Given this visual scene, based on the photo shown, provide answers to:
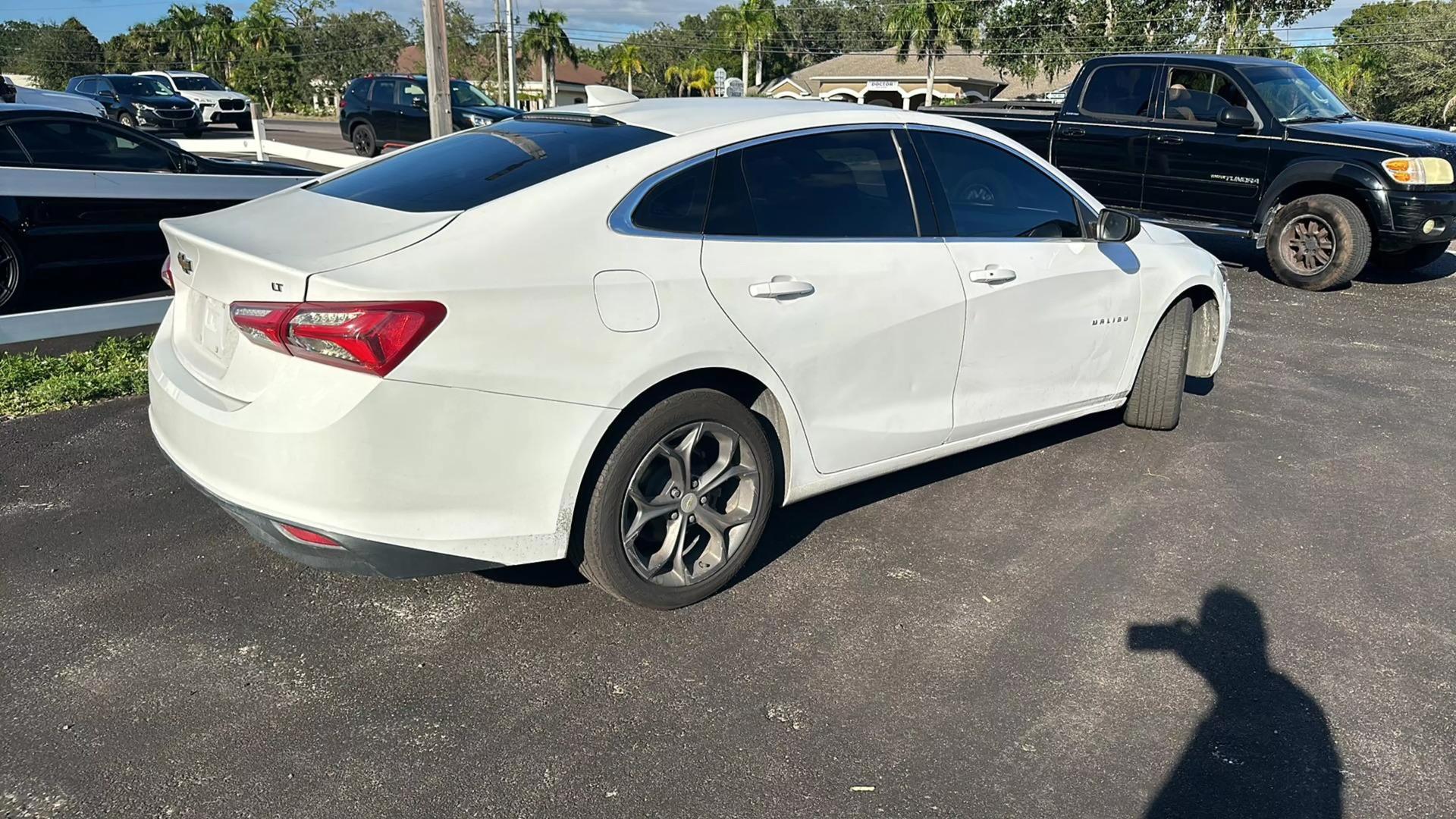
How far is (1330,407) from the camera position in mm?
6105

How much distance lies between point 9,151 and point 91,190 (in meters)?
1.17

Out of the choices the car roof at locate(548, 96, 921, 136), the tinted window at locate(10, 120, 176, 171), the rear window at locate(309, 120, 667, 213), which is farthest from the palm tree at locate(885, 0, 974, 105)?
the rear window at locate(309, 120, 667, 213)

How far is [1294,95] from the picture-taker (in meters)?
9.92

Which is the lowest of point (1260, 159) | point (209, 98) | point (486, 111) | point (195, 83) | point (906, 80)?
point (1260, 159)

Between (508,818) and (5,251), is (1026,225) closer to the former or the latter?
(508,818)

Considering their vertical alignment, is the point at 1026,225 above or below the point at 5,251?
above

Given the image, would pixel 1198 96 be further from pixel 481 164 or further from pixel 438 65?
pixel 481 164

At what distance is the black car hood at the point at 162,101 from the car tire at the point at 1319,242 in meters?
27.4

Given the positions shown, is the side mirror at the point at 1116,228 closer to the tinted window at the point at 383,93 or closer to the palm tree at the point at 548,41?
the tinted window at the point at 383,93

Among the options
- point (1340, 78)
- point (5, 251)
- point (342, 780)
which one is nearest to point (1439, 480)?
point (342, 780)

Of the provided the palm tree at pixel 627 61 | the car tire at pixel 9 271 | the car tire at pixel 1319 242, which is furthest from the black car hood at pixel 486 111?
the palm tree at pixel 627 61

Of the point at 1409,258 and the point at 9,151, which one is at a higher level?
the point at 9,151

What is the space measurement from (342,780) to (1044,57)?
178ft

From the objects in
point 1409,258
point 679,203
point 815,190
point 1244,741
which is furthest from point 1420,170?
point 679,203
